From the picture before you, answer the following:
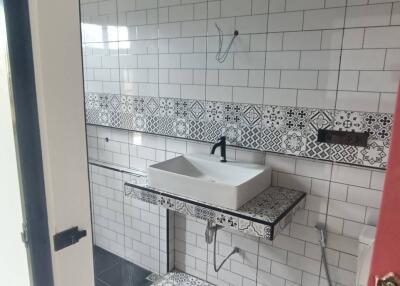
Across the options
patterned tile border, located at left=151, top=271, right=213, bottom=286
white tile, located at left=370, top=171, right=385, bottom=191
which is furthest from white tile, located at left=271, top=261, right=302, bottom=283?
white tile, located at left=370, top=171, right=385, bottom=191

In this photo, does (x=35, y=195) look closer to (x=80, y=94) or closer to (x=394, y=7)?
(x=80, y=94)

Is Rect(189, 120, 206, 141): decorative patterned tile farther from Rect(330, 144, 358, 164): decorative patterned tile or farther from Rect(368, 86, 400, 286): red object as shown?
Rect(368, 86, 400, 286): red object

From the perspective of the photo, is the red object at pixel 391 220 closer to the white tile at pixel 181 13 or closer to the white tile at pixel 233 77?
the white tile at pixel 233 77

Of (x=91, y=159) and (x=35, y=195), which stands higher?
(x=35, y=195)

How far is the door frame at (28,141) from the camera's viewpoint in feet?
2.46

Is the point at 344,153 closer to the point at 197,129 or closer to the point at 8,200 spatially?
the point at 197,129

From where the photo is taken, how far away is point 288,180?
188cm

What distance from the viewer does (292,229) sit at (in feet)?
6.30

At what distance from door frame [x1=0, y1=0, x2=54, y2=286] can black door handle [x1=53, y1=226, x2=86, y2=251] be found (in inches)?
0.9

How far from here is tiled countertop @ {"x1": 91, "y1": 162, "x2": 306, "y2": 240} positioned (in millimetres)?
1522

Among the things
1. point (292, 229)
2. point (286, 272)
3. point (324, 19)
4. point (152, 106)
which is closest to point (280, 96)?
point (324, 19)

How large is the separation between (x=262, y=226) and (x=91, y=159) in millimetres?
1862

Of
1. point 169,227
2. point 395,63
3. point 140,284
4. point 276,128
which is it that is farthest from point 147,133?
point 395,63

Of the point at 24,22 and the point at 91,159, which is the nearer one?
the point at 24,22
